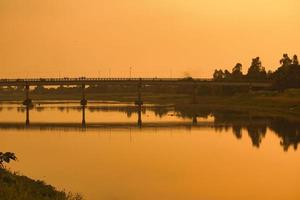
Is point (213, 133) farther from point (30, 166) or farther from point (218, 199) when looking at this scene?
point (218, 199)

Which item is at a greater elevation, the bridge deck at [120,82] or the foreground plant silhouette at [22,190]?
the bridge deck at [120,82]

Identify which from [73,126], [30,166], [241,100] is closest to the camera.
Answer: [30,166]

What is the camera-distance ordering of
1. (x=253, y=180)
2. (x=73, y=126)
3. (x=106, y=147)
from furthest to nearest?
(x=73, y=126), (x=106, y=147), (x=253, y=180)

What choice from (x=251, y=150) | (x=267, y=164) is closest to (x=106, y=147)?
(x=251, y=150)

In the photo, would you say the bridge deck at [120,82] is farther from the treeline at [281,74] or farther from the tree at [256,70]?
the tree at [256,70]

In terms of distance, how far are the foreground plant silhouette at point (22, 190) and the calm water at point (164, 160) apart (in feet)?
7.75

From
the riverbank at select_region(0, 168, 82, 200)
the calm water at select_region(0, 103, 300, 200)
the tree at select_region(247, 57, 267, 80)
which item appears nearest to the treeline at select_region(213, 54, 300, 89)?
the tree at select_region(247, 57, 267, 80)

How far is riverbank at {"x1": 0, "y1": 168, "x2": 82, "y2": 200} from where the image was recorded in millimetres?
23644

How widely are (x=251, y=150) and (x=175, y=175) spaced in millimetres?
15070

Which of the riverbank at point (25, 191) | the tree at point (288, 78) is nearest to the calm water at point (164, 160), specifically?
the riverbank at point (25, 191)

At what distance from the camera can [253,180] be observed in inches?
1390

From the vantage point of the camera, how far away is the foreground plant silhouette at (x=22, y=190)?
23.7 m

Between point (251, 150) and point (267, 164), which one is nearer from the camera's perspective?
point (267, 164)

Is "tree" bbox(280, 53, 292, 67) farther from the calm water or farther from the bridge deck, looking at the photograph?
the calm water
